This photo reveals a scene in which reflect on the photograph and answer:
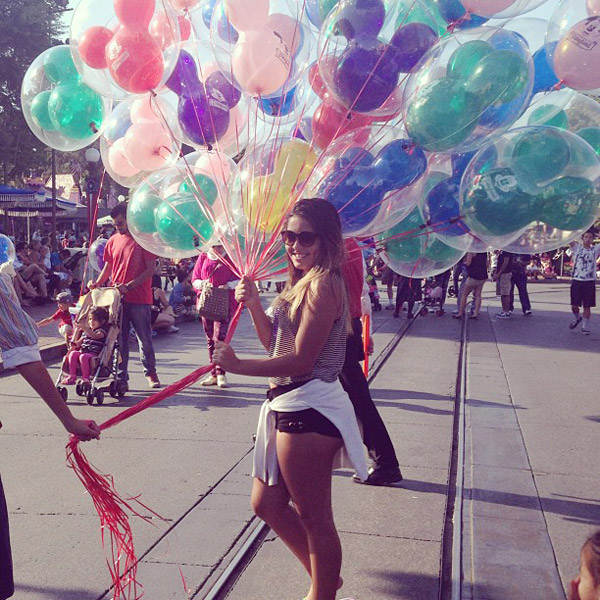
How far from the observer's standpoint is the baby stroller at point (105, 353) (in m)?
7.50

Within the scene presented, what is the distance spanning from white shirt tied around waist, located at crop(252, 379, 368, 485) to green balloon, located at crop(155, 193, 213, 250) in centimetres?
134

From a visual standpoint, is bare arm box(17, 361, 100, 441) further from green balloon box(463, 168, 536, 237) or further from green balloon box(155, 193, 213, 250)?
green balloon box(463, 168, 536, 237)

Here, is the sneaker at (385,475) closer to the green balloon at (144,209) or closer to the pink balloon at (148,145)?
the green balloon at (144,209)

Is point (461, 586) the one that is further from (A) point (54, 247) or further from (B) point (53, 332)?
(A) point (54, 247)

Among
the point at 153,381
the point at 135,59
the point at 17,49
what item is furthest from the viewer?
the point at 17,49

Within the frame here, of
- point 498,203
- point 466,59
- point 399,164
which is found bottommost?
point 498,203

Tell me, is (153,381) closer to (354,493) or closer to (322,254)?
(354,493)

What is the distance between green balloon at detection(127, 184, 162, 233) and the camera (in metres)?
4.24

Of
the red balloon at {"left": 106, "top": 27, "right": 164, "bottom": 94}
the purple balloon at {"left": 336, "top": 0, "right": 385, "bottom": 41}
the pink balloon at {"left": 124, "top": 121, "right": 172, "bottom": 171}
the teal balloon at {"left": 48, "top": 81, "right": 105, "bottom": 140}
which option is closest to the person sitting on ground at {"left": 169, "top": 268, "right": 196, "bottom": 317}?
the teal balloon at {"left": 48, "top": 81, "right": 105, "bottom": 140}

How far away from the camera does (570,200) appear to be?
3621mm

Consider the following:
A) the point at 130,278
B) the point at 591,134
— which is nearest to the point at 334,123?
the point at 591,134

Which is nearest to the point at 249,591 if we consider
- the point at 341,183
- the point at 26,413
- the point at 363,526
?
Result: the point at 363,526

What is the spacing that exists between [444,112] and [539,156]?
0.50m

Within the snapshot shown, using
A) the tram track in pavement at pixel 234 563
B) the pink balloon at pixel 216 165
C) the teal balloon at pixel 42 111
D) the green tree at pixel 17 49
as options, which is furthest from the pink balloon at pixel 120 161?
the green tree at pixel 17 49
